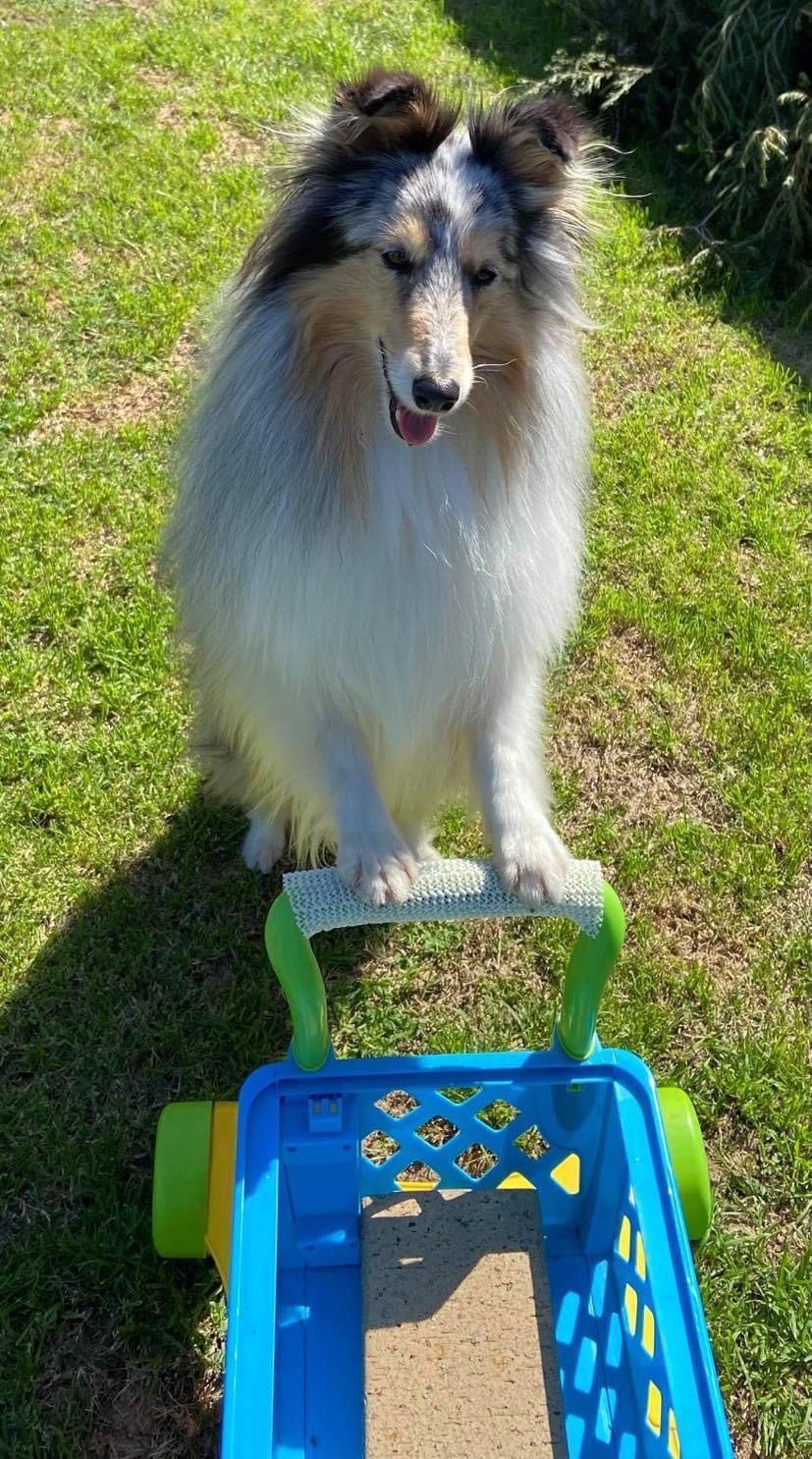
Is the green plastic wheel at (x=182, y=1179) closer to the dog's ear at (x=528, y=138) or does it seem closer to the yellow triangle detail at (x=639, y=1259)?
the yellow triangle detail at (x=639, y=1259)

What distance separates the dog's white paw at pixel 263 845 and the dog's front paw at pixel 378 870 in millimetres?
911

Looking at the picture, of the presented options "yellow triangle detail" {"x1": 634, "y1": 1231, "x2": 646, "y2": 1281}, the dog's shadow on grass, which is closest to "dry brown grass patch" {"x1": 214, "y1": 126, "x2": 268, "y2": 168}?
the dog's shadow on grass

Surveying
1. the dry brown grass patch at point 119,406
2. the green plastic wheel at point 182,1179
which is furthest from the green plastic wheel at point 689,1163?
the dry brown grass patch at point 119,406

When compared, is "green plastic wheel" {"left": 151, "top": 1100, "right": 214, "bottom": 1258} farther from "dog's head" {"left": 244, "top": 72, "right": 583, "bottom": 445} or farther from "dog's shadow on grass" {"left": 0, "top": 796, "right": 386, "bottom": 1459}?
"dog's head" {"left": 244, "top": 72, "right": 583, "bottom": 445}

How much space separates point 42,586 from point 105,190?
224 cm

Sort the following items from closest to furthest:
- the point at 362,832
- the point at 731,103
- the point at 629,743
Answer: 1. the point at 362,832
2. the point at 629,743
3. the point at 731,103

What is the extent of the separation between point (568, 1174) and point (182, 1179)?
74cm

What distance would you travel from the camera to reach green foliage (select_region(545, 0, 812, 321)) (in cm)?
444

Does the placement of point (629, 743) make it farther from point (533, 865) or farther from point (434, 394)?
point (434, 394)

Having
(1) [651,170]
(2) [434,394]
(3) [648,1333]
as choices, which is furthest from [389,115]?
(1) [651,170]

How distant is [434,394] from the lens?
1.69m

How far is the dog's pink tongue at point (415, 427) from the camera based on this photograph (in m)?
1.84

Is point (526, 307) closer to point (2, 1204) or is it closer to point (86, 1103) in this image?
point (86, 1103)

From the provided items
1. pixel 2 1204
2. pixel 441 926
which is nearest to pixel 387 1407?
pixel 2 1204
